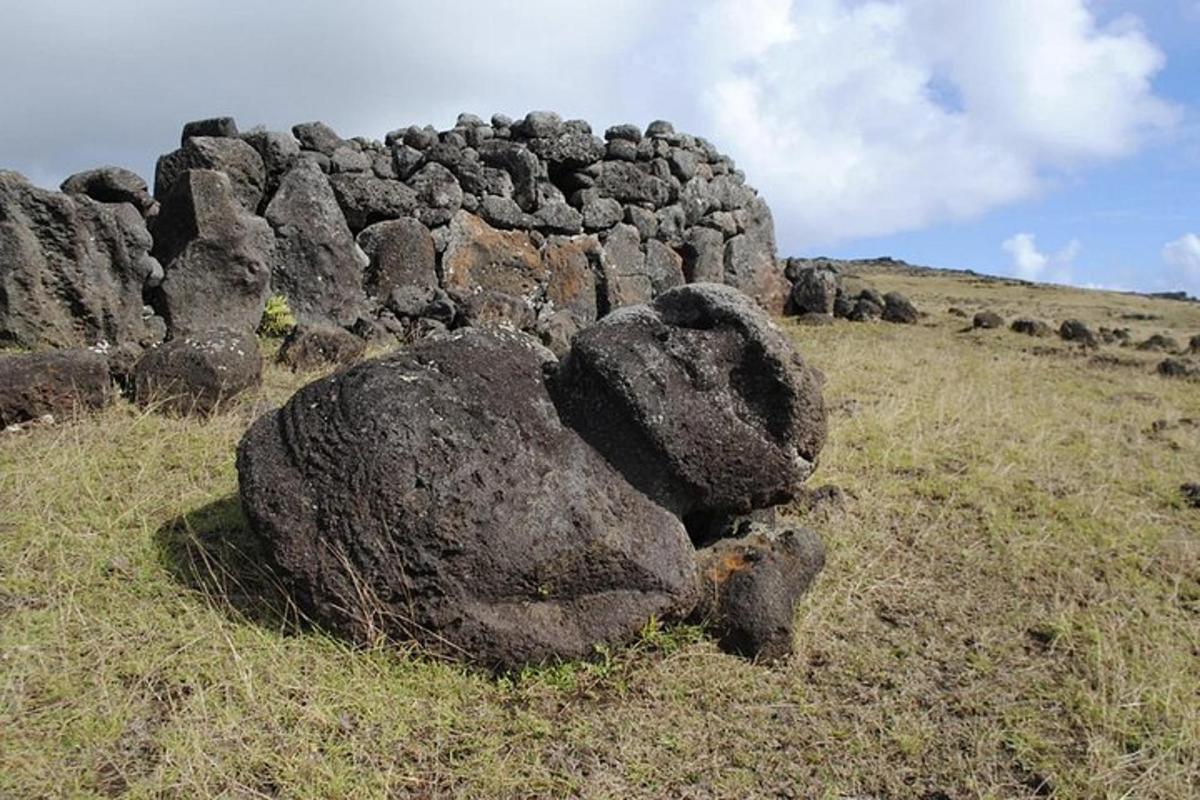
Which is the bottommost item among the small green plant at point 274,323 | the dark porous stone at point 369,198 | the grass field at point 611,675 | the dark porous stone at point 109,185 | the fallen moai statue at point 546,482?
the grass field at point 611,675

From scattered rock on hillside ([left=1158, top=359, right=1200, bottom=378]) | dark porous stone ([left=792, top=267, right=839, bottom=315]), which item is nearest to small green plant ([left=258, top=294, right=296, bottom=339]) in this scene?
dark porous stone ([left=792, top=267, right=839, bottom=315])

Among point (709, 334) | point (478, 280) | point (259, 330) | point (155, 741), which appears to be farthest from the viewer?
point (478, 280)

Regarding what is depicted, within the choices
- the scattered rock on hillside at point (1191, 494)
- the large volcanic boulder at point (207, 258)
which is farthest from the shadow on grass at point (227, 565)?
the scattered rock on hillside at point (1191, 494)

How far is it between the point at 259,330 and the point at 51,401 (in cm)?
335

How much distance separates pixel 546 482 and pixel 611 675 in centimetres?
97

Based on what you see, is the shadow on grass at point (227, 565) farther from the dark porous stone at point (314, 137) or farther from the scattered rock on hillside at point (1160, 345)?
the scattered rock on hillside at point (1160, 345)

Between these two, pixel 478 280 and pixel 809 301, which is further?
pixel 809 301

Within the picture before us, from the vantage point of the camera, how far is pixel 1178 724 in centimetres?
435

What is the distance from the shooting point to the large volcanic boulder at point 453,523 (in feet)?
14.2

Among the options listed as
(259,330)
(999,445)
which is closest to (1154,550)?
(999,445)

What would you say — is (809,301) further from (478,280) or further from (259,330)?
(259,330)

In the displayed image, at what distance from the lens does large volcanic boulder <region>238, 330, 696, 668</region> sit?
432cm

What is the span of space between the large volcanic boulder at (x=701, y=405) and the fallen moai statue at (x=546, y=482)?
0.03ft

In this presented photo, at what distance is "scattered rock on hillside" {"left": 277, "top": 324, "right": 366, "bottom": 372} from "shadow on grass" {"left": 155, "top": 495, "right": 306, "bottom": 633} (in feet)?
10.9
